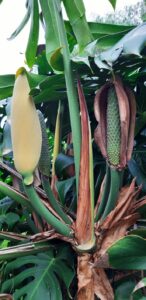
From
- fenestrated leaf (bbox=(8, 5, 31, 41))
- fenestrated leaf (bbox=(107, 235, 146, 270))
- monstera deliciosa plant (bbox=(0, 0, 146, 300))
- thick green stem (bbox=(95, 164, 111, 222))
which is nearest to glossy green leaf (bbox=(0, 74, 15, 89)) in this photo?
monstera deliciosa plant (bbox=(0, 0, 146, 300))

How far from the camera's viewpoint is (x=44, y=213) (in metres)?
0.82

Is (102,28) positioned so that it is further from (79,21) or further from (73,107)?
(73,107)

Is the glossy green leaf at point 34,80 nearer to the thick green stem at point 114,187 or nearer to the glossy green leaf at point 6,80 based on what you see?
the glossy green leaf at point 6,80

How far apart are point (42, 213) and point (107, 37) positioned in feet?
1.26

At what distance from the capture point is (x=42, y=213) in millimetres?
820

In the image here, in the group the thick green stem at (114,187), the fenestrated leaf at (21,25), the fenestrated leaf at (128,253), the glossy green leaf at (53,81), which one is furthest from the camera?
the fenestrated leaf at (21,25)

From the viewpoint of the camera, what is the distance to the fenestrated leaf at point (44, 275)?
0.86 metres

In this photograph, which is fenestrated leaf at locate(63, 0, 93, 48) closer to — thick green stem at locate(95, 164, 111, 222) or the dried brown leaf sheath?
the dried brown leaf sheath

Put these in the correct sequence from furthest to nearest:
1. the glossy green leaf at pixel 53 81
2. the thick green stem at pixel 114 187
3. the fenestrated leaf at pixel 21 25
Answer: the fenestrated leaf at pixel 21 25 → the glossy green leaf at pixel 53 81 → the thick green stem at pixel 114 187

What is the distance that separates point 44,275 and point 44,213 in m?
0.17

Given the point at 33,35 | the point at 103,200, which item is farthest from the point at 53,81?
the point at 103,200

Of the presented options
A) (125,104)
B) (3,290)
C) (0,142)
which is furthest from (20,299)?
(125,104)

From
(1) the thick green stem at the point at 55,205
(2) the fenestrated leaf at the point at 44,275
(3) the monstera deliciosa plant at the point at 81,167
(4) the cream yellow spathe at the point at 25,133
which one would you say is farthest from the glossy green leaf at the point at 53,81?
(2) the fenestrated leaf at the point at 44,275

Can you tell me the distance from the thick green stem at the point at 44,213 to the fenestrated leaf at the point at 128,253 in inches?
6.1
